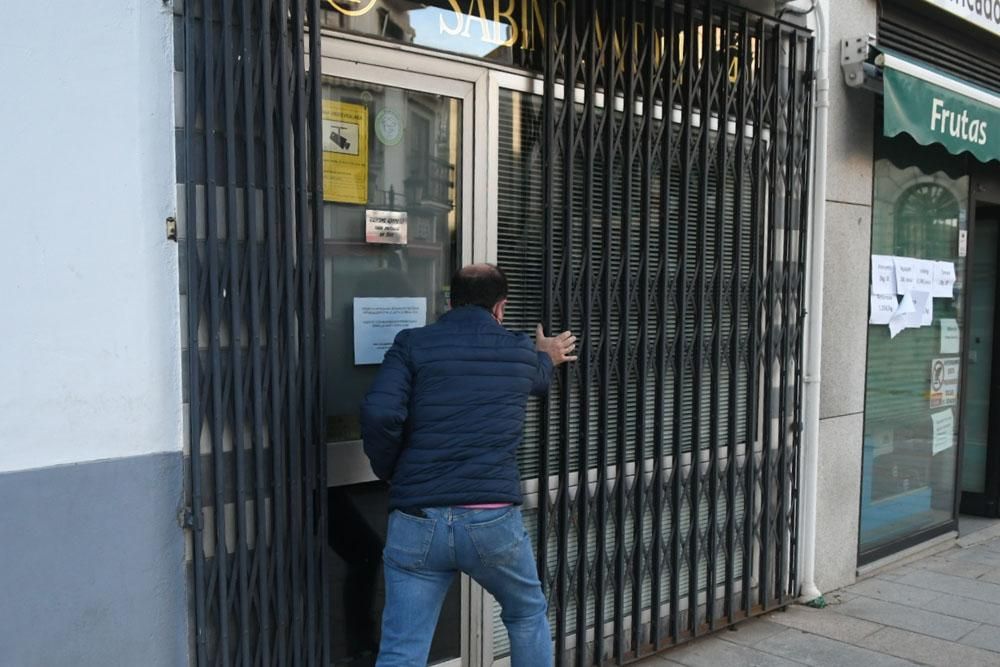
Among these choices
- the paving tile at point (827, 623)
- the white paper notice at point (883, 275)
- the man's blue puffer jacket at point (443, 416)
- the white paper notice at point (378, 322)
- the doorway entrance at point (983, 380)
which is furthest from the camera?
the doorway entrance at point (983, 380)

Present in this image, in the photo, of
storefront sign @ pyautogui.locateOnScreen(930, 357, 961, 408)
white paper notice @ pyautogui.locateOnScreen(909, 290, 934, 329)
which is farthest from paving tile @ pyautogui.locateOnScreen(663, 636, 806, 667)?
storefront sign @ pyautogui.locateOnScreen(930, 357, 961, 408)

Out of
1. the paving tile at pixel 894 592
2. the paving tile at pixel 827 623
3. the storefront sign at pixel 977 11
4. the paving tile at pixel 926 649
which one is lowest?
the paving tile at pixel 894 592

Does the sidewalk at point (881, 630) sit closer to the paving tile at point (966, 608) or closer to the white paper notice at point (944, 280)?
the paving tile at point (966, 608)

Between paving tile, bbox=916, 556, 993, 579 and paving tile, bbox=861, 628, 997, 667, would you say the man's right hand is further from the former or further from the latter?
paving tile, bbox=916, 556, 993, 579

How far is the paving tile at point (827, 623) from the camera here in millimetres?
4949

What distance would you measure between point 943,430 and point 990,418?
4.16ft

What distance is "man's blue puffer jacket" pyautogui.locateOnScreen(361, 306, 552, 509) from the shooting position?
3.02 metres

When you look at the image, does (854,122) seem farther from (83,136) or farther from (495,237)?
(83,136)

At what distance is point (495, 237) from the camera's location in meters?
3.97

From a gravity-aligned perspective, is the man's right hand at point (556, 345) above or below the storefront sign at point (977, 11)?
below

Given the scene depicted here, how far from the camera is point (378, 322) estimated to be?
3.68 metres

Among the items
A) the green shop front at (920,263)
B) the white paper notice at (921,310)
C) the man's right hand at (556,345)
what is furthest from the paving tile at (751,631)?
the white paper notice at (921,310)

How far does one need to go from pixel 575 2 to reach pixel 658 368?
1853 mm

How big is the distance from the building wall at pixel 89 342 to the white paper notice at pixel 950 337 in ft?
19.1
